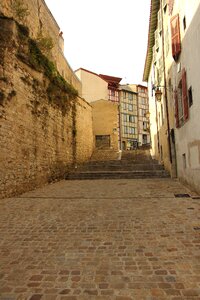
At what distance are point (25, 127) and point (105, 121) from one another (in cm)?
1508

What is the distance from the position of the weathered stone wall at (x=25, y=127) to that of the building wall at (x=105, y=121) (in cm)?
1012

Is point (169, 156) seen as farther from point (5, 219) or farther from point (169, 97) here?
point (5, 219)

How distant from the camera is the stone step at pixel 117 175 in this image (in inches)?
523

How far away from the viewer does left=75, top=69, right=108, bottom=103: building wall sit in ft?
111

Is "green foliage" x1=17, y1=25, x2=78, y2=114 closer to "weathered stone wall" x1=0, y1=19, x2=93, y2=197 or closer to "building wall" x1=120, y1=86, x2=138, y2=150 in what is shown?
"weathered stone wall" x1=0, y1=19, x2=93, y2=197

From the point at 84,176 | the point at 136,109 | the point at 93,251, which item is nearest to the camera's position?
the point at 93,251

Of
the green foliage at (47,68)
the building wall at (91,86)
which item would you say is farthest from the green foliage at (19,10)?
the building wall at (91,86)

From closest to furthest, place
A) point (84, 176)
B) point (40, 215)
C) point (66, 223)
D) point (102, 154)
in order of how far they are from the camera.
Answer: point (66, 223) < point (40, 215) < point (84, 176) < point (102, 154)

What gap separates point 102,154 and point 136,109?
1052 inches

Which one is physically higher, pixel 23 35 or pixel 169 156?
pixel 23 35

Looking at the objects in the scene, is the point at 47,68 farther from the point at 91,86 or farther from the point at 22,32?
the point at 91,86

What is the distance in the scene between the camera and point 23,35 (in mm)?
9430

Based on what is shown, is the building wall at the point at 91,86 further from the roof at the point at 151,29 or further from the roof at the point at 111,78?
the roof at the point at 151,29

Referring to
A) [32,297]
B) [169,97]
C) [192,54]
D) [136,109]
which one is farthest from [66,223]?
Answer: [136,109]
